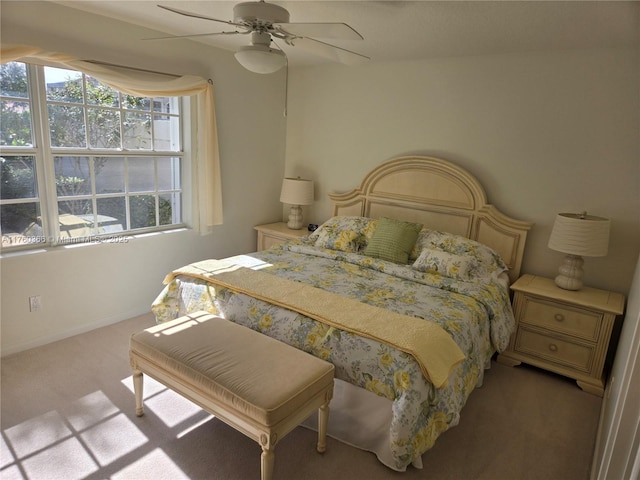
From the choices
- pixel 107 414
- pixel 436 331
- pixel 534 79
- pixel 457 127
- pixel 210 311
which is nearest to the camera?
pixel 436 331

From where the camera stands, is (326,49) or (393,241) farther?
(393,241)

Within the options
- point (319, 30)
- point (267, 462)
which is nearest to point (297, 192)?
point (319, 30)

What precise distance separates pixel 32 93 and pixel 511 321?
11.8ft

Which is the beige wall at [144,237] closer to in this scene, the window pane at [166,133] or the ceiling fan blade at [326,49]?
the window pane at [166,133]

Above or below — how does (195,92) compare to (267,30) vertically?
below

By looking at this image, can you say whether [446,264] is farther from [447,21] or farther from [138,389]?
[138,389]

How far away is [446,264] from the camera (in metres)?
3.00

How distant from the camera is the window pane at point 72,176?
3008 millimetres

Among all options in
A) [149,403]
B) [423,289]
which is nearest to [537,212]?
[423,289]

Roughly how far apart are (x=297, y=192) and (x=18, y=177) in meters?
2.28

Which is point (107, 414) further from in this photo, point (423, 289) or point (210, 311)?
point (423, 289)

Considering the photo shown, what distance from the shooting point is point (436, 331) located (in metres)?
2.13

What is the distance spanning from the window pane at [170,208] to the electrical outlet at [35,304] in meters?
1.14

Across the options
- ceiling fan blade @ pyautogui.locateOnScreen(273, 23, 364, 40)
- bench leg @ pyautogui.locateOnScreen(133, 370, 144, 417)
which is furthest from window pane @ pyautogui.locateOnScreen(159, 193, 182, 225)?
ceiling fan blade @ pyautogui.locateOnScreen(273, 23, 364, 40)
